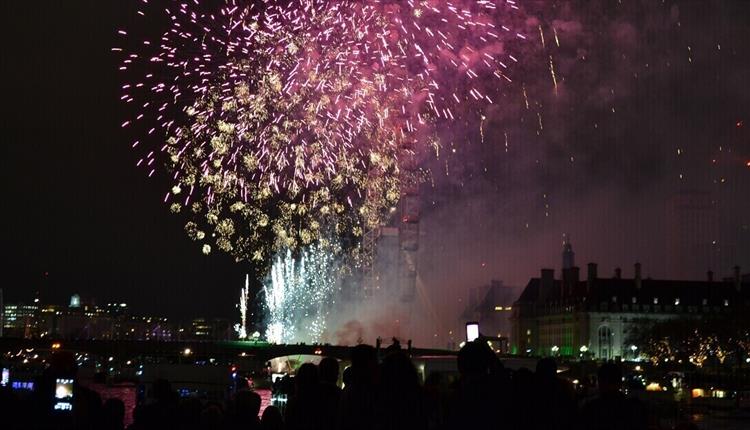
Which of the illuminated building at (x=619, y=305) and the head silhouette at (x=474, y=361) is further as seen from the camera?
the illuminated building at (x=619, y=305)

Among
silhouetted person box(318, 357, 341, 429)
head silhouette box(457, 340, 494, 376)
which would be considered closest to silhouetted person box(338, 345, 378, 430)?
silhouetted person box(318, 357, 341, 429)

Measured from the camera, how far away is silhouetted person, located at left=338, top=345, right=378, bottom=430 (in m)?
9.05

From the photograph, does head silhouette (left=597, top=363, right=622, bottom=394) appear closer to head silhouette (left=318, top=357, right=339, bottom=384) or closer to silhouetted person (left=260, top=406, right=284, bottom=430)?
head silhouette (left=318, top=357, right=339, bottom=384)

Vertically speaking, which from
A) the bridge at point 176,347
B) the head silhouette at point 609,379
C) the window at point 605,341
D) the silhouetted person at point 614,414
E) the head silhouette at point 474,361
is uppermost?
the window at point 605,341

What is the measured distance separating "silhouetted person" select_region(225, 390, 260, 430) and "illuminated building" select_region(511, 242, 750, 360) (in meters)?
140

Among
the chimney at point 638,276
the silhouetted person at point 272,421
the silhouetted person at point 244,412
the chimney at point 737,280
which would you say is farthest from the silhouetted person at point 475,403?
the chimney at point 638,276

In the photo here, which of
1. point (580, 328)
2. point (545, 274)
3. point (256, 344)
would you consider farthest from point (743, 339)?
point (545, 274)

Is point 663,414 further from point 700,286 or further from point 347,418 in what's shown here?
point 700,286

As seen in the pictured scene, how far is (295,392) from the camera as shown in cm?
1059

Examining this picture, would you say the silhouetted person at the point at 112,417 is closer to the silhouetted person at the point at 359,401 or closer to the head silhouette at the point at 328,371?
the head silhouette at the point at 328,371

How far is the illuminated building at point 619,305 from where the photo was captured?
152 metres

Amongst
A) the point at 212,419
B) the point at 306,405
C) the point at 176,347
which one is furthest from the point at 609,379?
the point at 176,347

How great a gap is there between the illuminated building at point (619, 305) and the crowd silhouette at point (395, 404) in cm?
14036

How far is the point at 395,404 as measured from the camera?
9.01 m
